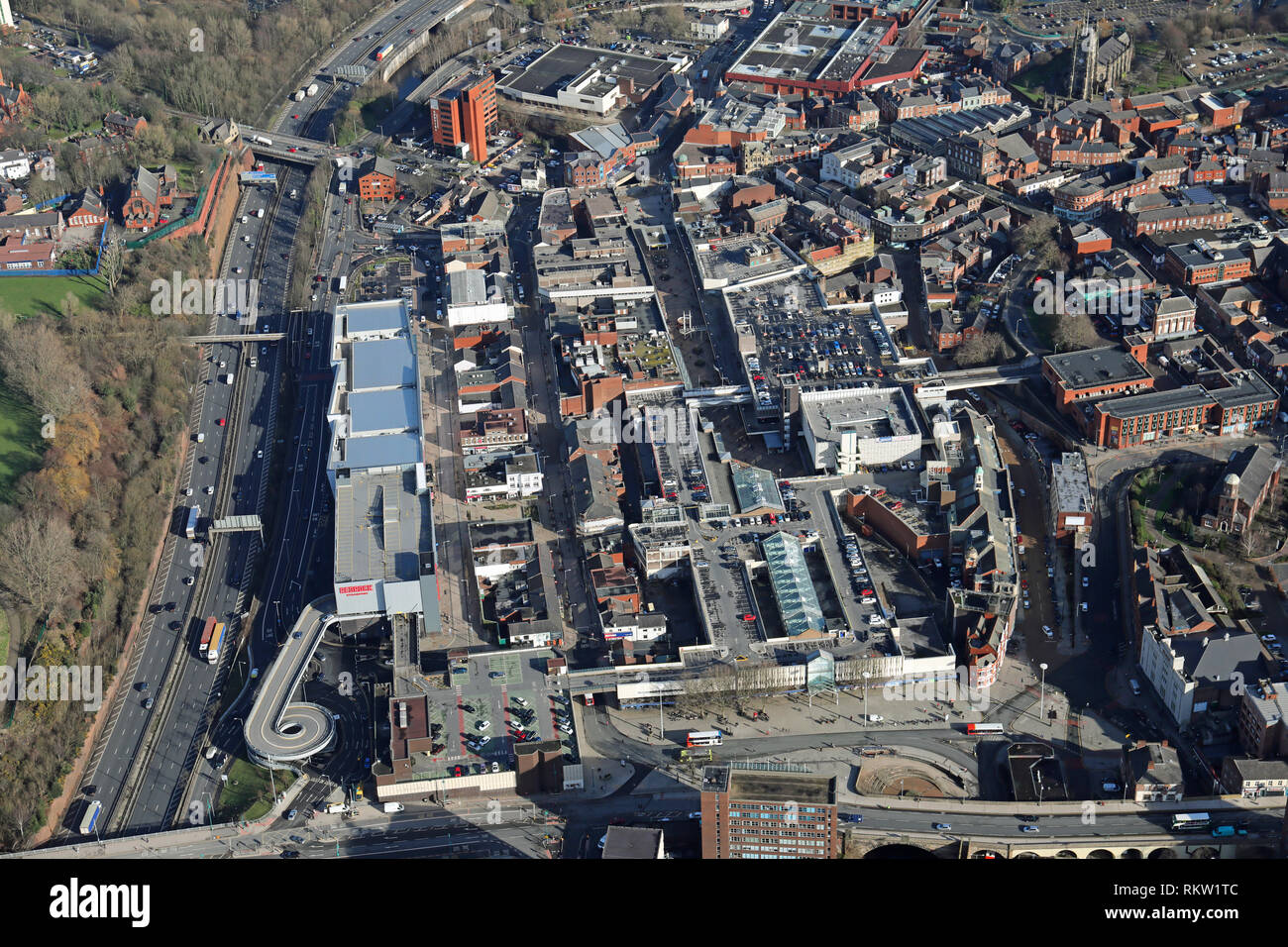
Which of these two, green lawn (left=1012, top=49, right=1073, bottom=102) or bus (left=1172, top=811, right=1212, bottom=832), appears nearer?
bus (left=1172, top=811, right=1212, bottom=832)

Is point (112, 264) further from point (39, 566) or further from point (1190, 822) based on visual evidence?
point (1190, 822)

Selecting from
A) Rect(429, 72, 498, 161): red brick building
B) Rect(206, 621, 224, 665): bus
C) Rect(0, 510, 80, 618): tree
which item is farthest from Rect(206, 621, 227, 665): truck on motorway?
Rect(429, 72, 498, 161): red brick building

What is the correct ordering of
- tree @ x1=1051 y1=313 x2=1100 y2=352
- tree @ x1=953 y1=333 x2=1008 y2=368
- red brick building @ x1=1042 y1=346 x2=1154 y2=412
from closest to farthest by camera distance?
red brick building @ x1=1042 y1=346 x2=1154 y2=412 < tree @ x1=1051 y1=313 x2=1100 y2=352 < tree @ x1=953 y1=333 x2=1008 y2=368

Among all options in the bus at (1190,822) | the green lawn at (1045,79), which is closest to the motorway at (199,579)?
the bus at (1190,822)

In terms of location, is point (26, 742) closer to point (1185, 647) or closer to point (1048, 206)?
point (1185, 647)

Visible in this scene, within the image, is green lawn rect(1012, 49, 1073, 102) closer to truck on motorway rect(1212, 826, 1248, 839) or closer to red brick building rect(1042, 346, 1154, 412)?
red brick building rect(1042, 346, 1154, 412)
